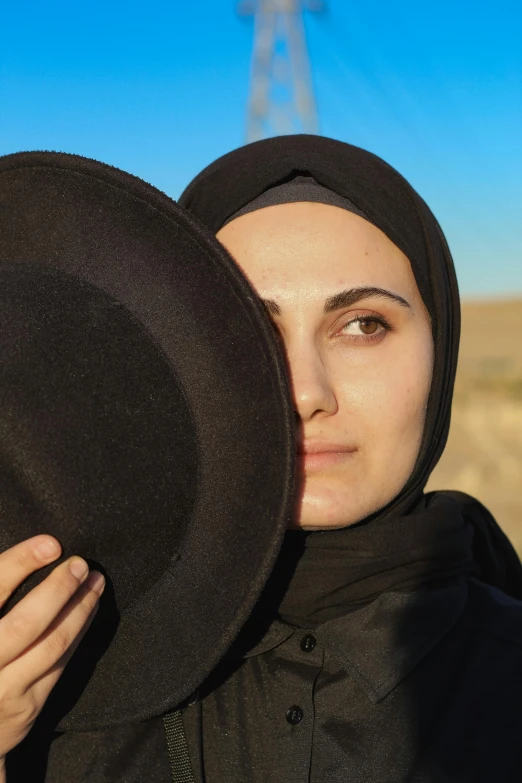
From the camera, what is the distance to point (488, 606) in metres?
2.18

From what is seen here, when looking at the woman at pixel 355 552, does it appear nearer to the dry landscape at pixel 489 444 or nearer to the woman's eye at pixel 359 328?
the woman's eye at pixel 359 328

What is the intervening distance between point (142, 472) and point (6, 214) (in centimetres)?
63

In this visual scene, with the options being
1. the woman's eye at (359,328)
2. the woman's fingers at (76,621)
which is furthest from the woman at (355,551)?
the woman's fingers at (76,621)

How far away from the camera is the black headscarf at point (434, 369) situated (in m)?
2.08

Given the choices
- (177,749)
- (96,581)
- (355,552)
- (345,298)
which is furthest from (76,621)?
(345,298)

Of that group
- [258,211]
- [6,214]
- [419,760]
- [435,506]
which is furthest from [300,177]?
[419,760]

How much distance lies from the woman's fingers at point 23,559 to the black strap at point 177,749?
622mm

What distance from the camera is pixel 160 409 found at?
5.21 ft

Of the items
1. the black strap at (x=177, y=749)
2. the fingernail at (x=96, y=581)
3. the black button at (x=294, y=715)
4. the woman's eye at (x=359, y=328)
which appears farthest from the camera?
the woman's eye at (x=359, y=328)

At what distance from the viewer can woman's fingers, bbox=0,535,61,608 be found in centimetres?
137

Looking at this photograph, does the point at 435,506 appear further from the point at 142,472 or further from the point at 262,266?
the point at 142,472

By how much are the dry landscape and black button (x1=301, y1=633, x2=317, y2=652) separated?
590cm

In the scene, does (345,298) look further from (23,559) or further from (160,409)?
(23,559)

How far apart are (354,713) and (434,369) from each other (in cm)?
90
